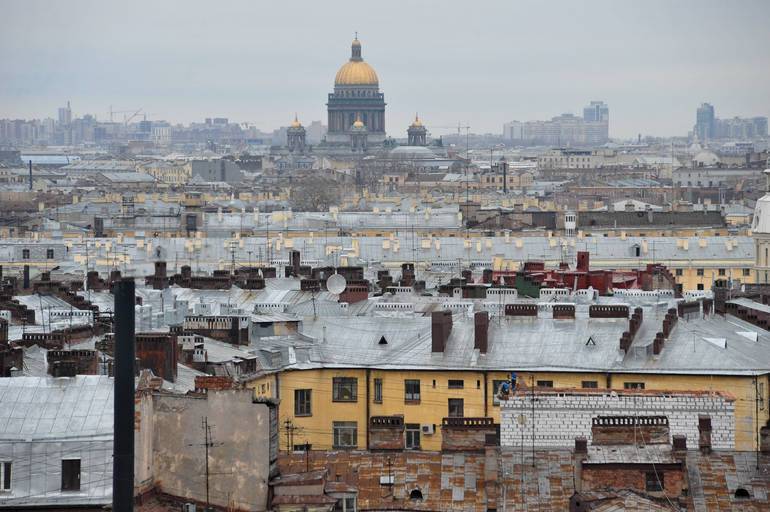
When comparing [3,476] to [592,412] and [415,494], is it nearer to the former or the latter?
[415,494]

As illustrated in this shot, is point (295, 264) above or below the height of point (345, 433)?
above

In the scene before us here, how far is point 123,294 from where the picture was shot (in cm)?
2186

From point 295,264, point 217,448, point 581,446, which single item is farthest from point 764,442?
point 295,264

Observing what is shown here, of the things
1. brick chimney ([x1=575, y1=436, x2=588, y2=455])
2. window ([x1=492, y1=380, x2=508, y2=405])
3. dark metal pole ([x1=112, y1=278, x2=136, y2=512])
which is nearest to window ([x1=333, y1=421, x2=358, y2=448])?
window ([x1=492, y1=380, x2=508, y2=405])

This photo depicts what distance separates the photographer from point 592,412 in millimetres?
26859

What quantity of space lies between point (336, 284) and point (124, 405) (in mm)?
19885

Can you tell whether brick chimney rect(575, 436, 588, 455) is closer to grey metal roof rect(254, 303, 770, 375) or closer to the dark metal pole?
the dark metal pole

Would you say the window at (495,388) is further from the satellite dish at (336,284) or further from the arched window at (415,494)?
the satellite dish at (336,284)

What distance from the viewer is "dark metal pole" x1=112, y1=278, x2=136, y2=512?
70.2 feet

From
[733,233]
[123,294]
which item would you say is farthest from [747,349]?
[733,233]

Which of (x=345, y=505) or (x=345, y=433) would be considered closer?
(x=345, y=505)

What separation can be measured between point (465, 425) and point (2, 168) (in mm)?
173810

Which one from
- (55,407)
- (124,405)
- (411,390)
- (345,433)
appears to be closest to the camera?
(124,405)

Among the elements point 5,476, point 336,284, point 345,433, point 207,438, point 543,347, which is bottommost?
point 345,433
